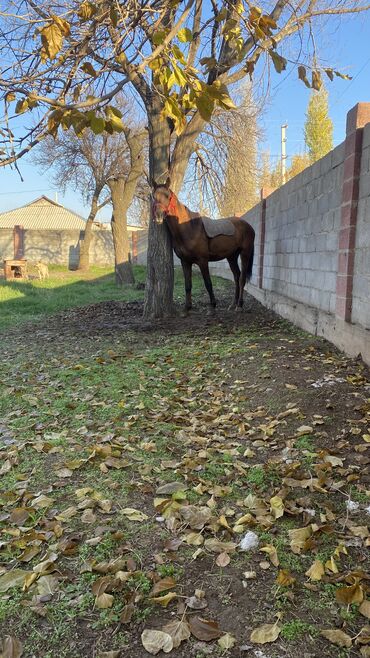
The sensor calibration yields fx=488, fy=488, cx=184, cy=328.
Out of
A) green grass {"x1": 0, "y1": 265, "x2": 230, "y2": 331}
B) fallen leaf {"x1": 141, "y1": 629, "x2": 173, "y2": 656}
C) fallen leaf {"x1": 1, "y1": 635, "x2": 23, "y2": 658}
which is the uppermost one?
green grass {"x1": 0, "y1": 265, "x2": 230, "y2": 331}

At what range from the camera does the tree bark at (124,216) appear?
18.2 metres

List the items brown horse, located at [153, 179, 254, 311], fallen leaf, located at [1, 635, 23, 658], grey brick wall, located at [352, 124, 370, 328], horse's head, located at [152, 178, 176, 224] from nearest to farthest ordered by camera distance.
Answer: fallen leaf, located at [1, 635, 23, 658] → grey brick wall, located at [352, 124, 370, 328] → horse's head, located at [152, 178, 176, 224] → brown horse, located at [153, 179, 254, 311]

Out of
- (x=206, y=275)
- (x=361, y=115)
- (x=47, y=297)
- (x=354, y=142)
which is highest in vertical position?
(x=361, y=115)

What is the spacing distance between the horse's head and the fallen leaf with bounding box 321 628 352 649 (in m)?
6.61

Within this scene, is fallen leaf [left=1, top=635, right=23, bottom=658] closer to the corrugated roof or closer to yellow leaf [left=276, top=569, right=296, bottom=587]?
yellow leaf [left=276, top=569, right=296, bottom=587]

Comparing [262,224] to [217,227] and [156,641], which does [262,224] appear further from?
[156,641]

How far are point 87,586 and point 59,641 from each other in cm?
29

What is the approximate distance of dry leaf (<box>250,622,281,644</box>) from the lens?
1.82 metres

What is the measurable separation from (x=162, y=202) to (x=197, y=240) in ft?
3.31

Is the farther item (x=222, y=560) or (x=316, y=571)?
(x=222, y=560)

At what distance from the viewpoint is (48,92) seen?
362cm

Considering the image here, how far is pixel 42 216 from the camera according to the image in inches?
2330

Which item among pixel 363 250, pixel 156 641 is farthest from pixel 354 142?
pixel 156 641

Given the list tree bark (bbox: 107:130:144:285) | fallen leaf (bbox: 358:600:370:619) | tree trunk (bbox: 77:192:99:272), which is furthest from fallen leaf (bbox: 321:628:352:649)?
tree trunk (bbox: 77:192:99:272)
